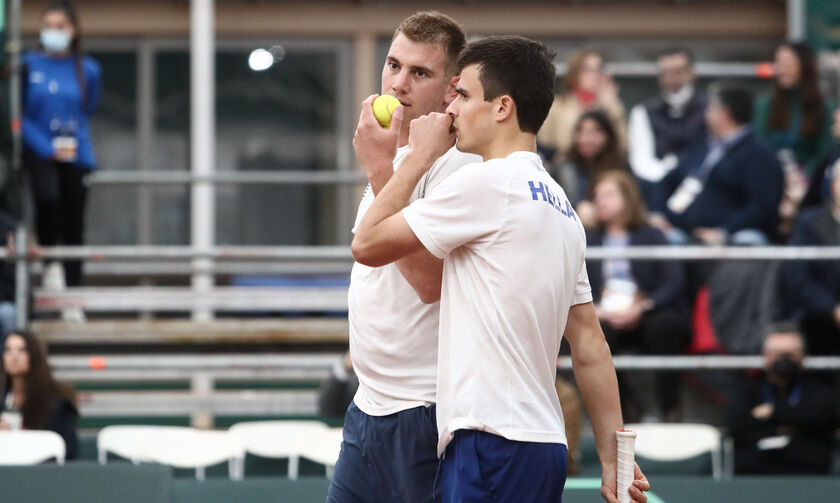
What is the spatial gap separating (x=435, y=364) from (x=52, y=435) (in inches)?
180

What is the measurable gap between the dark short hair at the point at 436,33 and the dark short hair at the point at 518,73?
12.6 inches

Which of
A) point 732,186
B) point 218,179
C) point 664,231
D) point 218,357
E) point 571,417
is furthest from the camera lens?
point 218,179

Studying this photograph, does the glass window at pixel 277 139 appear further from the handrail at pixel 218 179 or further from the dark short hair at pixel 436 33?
the dark short hair at pixel 436 33

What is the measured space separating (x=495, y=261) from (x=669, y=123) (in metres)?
6.30

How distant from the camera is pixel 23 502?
20.5ft

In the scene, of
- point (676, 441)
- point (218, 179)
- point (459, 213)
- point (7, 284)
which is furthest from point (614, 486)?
point (7, 284)

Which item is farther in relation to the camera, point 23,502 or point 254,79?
point 254,79

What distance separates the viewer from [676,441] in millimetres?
7852

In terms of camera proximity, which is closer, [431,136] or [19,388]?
[431,136]

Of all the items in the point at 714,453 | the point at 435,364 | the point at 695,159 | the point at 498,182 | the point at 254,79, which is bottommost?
the point at 714,453

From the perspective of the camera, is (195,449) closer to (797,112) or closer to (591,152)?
(591,152)

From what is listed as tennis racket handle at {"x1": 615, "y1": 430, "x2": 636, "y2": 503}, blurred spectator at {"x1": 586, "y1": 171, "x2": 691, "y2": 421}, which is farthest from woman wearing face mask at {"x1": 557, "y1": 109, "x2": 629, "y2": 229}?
tennis racket handle at {"x1": 615, "y1": 430, "x2": 636, "y2": 503}

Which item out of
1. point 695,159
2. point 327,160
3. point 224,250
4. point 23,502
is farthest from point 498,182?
point 327,160

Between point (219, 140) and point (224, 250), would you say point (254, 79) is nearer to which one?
point (219, 140)
